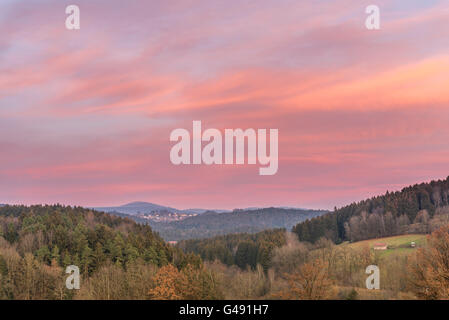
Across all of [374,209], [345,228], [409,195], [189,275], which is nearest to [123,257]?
[189,275]

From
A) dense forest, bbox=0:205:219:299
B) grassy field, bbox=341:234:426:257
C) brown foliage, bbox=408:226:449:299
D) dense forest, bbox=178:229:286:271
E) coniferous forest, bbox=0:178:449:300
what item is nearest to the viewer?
brown foliage, bbox=408:226:449:299

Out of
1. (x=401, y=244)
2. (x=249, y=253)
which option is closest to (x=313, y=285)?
(x=401, y=244)

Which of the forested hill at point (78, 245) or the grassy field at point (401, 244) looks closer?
the forested hill at point (78, 245)

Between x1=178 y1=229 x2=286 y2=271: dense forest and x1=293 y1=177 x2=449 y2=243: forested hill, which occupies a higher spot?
x1=293 y1=177 x2=449 y2=243: forested hill

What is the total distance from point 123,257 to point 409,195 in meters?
139

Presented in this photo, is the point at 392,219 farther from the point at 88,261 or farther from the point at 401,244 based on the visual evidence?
the point at 88,261

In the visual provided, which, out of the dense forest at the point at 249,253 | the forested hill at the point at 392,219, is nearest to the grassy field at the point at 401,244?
the forested hill at the point at 392,219

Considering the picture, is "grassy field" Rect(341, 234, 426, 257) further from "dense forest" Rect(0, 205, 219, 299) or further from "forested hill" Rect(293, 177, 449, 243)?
"dense forest" Rect(0, 205, 219, 299)

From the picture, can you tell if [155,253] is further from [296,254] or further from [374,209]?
[374,209]

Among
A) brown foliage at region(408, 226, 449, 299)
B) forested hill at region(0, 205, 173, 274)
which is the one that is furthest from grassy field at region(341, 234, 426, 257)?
forested hill at region(0, 205, 173, 274)

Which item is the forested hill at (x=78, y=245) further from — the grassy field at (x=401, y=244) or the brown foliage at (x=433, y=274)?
the brown foliage at (x=433, y=274)

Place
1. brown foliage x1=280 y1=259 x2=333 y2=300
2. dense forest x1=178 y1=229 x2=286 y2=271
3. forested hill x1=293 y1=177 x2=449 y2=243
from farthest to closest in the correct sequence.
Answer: forested hill x1=293 y1=177 x2=449 y2=243, dense forest x1=178 y1=229 x2=286 y2=271, brown foliage x1=280 y1=259 x2=333 y2=300

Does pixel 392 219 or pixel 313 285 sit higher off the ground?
pixel 392 219
